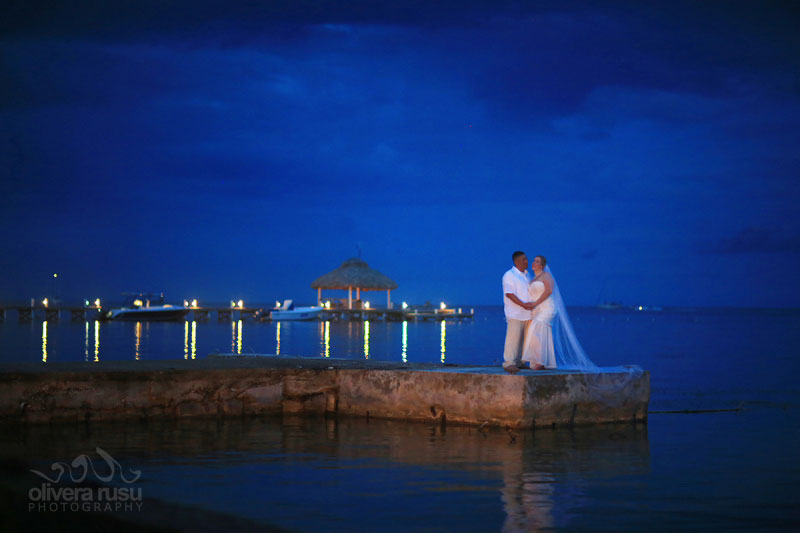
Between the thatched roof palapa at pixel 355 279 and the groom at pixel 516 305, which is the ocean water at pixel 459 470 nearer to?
the groom at pixel 516 305

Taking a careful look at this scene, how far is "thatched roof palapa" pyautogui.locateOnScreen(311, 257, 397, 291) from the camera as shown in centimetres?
7012

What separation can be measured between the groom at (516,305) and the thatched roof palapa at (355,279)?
191ft

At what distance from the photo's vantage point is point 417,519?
257 inches

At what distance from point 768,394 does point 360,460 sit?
43.8 feet

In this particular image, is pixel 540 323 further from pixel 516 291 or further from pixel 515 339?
pixel 516 291

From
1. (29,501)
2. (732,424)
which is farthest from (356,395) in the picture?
(29,501)

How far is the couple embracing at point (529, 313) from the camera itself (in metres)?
11.6

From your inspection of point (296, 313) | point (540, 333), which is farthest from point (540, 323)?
point (296, 313)

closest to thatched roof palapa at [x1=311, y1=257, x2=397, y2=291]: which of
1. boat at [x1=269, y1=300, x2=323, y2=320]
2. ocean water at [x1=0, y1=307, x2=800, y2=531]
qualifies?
boat at [x1=269, y1=300, x2=323, y2=320]

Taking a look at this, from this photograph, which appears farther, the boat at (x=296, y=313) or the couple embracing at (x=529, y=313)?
the boat at (x=296, y=313)

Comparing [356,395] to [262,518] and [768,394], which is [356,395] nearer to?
[262,518]

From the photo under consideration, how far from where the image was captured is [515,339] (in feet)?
38.2

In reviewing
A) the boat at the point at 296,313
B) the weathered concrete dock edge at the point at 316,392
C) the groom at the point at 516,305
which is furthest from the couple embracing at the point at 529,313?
the boat at the point at 296,313

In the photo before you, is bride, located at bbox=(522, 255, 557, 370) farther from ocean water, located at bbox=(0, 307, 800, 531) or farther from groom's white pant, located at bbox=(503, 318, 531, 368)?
ocean water, located at bbox=(0, 307, 800, 531)
